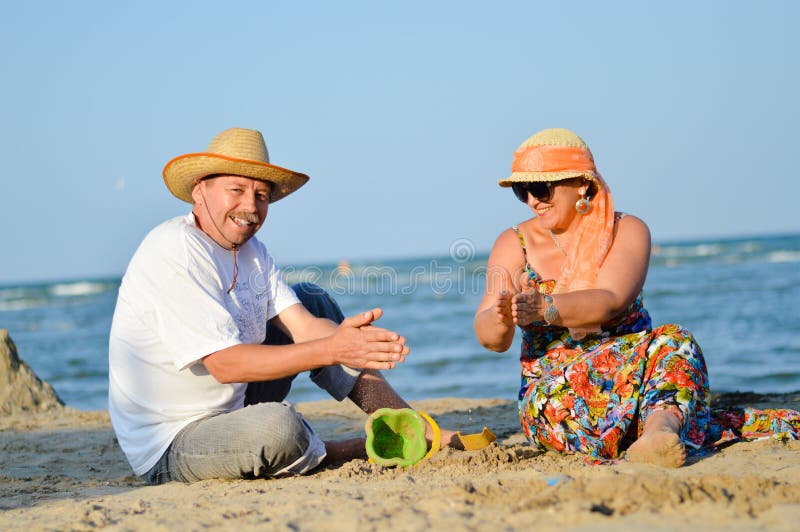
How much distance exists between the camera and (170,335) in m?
3.42

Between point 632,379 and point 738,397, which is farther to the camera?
point 738,397

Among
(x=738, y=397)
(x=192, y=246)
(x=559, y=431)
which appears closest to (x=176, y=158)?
(x=192, y=246)

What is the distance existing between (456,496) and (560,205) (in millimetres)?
1460

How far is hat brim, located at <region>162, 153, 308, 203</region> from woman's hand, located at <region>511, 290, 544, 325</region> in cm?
125

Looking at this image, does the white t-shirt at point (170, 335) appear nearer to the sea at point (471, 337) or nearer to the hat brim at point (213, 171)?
the hat brim at point (213, 171)

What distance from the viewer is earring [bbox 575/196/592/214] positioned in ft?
12.0

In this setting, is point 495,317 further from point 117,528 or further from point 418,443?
point 117,528

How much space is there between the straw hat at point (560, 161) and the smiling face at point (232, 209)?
1.09 m

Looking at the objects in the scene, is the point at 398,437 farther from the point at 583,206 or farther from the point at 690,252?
the point at 690,252

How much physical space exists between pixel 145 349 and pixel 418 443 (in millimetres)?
1214

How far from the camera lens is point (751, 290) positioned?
15500 millimetres

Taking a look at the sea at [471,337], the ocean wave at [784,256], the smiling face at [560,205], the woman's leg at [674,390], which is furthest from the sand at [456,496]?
the ocean wave at [784,256]

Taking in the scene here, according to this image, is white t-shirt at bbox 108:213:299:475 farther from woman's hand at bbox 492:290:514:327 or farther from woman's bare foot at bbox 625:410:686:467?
woman's bare foot at bbox 625:410:686:467

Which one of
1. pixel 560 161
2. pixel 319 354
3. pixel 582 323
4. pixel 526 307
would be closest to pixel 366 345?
pixel 319 354
